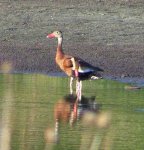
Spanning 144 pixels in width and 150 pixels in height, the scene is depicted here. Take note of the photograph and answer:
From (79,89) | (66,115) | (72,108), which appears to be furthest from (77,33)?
(66,115)

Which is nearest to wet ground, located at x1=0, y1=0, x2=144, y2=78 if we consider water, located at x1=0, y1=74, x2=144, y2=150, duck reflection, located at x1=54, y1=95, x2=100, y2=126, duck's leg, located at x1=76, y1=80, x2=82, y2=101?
water, located at x1=0, y1=74, x2=144, y2=150

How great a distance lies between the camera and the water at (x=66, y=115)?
1082cm

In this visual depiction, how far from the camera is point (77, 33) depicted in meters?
22.4

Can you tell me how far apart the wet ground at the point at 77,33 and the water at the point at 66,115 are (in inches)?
70.9

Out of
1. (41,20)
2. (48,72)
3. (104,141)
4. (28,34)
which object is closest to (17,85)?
(48,72)

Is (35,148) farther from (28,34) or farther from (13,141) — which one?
(28,34)

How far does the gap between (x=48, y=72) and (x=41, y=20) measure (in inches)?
222

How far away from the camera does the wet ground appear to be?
63.2ft

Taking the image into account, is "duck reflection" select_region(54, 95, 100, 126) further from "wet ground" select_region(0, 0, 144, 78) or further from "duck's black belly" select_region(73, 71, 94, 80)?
"wet ground" select_region(0, 0, 144, 78)

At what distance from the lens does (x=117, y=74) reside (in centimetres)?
1811

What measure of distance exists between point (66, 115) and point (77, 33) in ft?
31.1

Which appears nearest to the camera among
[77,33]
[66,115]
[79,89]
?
Answer: [66,115]

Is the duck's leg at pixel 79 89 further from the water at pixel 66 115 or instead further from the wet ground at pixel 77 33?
the wet ground at pixel 77 33

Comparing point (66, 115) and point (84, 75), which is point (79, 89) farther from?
point (66, 115)
